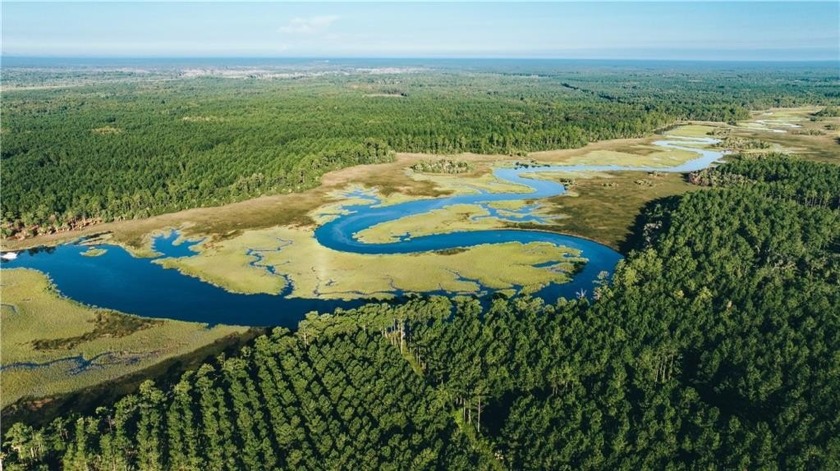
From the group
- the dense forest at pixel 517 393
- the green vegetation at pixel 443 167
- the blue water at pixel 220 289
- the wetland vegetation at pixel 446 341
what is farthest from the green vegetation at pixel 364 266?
the green vegetation at pixel 443 167

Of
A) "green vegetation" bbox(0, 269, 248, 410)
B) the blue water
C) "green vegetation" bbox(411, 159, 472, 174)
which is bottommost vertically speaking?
"green vegetation" bbox(0, 269, 248, 410)

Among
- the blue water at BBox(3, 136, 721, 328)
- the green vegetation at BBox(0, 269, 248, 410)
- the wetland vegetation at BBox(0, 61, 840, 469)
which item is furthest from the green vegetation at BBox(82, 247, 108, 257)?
the green vegetation at BBox(0, 269, 248, 410)

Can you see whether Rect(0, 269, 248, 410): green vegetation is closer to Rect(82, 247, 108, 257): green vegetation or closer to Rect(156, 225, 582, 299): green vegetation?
Rect(156, 225, 582, 299): green vegetation

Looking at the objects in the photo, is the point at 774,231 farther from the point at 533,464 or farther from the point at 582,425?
the point at 533,464

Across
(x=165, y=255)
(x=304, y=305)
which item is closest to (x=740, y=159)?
(x=304, y=305)

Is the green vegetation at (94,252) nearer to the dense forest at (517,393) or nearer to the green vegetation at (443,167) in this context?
the dense forest at (517,393)

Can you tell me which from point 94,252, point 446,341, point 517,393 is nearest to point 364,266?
point 446,341
